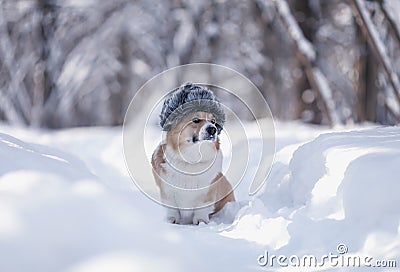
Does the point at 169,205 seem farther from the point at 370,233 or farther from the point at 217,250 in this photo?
the point at 370,233

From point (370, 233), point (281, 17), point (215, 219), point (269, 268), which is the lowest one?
point (215, 219)

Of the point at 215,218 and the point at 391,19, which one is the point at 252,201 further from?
the point at 391,19

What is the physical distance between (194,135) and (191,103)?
0.25m

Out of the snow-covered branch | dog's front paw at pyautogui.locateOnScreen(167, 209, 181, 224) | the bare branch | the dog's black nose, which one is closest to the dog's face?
the dog's black nose

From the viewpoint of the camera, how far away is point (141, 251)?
75.6 inches

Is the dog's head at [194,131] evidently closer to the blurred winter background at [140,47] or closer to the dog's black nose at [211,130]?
the dog's black nose at [211,130]

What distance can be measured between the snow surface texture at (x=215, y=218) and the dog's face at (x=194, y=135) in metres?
0.49

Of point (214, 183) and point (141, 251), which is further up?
point (141, 251)

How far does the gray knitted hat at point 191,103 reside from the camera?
4.28 metres

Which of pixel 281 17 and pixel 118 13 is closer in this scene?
pixel 281 17

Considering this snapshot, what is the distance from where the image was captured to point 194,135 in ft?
14.2

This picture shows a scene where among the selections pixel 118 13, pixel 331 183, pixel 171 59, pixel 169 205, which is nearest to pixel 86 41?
pixel 118 13

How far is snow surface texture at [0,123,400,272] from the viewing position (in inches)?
73.2

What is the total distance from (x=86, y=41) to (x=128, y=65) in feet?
8.19
